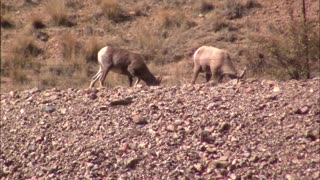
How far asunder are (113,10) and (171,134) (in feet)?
40.7

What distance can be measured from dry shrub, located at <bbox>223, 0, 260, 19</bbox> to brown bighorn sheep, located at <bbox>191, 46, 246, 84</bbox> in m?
2.68

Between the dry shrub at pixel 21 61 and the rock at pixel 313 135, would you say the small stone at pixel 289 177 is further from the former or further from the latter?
the dry shrub at pixel 21 61

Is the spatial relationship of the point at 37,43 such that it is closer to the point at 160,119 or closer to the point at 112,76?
the point at 112,76

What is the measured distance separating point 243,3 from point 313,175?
10716 millimetres

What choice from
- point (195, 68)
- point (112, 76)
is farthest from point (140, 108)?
point (112, 76)

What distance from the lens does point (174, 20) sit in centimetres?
2361

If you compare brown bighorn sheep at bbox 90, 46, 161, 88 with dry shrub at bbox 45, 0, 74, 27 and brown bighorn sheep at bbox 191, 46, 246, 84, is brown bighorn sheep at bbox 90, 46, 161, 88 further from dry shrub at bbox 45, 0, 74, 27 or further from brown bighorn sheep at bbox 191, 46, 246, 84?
dry shrub at bbox 45, 0, 74, 27

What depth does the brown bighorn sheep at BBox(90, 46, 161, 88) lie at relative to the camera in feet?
59.0

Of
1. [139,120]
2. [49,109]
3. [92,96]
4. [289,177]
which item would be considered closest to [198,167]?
[289,177]

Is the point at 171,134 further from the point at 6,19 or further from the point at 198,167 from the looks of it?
the point at 6,19

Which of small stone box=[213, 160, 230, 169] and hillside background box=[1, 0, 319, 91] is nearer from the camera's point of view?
small stone box=[213, 160, 230, 169]

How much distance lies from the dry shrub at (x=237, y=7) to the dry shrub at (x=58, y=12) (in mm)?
4925

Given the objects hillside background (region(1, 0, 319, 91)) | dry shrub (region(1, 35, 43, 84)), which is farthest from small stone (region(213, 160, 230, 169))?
dry shrub (region(1, 35, 43, 84))

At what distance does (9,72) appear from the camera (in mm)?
22719
